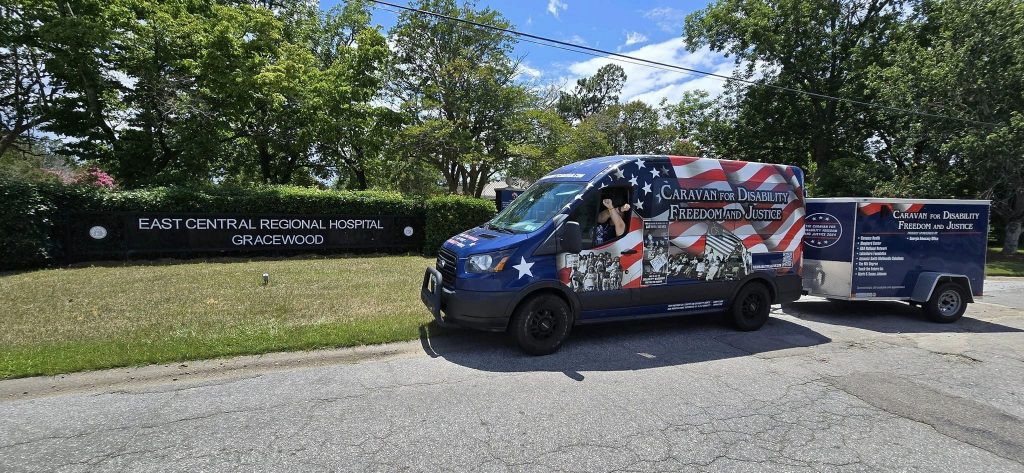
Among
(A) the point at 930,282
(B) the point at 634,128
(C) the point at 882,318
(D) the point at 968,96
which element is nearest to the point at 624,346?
(C) the point at 882,318

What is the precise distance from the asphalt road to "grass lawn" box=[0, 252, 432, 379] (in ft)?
2.53

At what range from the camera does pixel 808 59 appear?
2392 cm

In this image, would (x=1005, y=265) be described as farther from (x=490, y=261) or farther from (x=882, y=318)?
(x=490, y=261)

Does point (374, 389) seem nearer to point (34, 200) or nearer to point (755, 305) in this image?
point (755, 305)

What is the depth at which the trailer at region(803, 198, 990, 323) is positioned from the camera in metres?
7.58

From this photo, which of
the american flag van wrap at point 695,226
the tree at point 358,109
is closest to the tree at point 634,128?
the tree at point 358,109

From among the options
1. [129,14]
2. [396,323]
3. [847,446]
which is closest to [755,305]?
[847,446]

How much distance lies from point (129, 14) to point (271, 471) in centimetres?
1742

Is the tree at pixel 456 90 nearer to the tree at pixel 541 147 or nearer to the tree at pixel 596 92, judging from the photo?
the tree at pixel 541 147

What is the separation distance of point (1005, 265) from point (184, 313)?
88.7ft

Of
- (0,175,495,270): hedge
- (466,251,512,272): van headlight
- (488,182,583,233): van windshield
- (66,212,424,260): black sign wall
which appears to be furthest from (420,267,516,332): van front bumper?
(66,212,424,260): black sign wall

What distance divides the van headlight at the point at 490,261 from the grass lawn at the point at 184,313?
1.55 m

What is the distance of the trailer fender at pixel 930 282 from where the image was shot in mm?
7676

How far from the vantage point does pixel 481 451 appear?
3.30 metres
